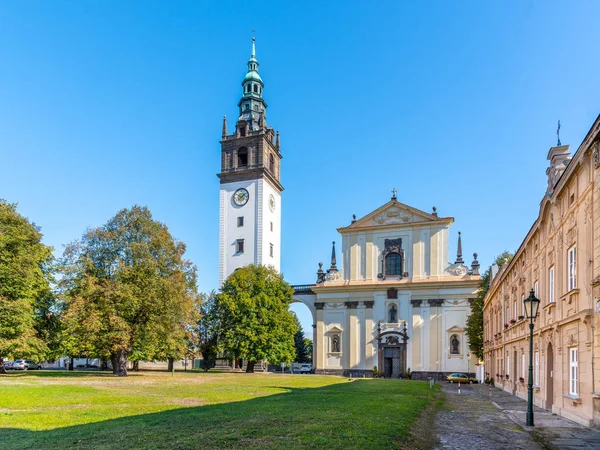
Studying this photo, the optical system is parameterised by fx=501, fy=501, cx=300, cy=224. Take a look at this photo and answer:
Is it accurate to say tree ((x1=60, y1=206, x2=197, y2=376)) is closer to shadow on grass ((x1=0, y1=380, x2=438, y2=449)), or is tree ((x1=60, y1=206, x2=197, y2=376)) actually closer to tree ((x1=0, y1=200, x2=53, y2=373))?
tree ((x1=0, y1=200, x2=53, y2=373))

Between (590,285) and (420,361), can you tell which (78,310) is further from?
(420,361)

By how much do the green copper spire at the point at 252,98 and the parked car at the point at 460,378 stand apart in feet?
129

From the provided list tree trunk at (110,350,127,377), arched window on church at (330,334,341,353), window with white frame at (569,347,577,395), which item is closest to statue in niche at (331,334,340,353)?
arched window on church at (330,334,341,353)

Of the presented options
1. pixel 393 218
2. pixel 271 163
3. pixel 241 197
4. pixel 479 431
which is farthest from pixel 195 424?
pixel 271 163

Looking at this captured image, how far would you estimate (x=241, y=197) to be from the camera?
6438 cm

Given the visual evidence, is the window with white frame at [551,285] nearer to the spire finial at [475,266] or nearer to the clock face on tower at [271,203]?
the spire finial at [475,266]

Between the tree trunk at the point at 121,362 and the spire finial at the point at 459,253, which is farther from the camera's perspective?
the spire finial at the point at 459,253

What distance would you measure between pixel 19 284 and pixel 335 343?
32.4m

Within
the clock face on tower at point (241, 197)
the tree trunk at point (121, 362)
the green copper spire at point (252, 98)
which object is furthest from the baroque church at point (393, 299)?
the tree trunk at point (121, 362)

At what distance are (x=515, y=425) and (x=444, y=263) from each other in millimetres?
39882

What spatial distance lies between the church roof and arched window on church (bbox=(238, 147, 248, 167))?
56.0ft

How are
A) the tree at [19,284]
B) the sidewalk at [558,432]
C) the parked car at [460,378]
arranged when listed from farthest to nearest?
1. the parked car at [460,378]
2. the tree at [19,284]
3. the sidewalk at [558,432]

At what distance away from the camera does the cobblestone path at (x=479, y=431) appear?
1123cm

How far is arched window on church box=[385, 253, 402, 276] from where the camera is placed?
54.5m
